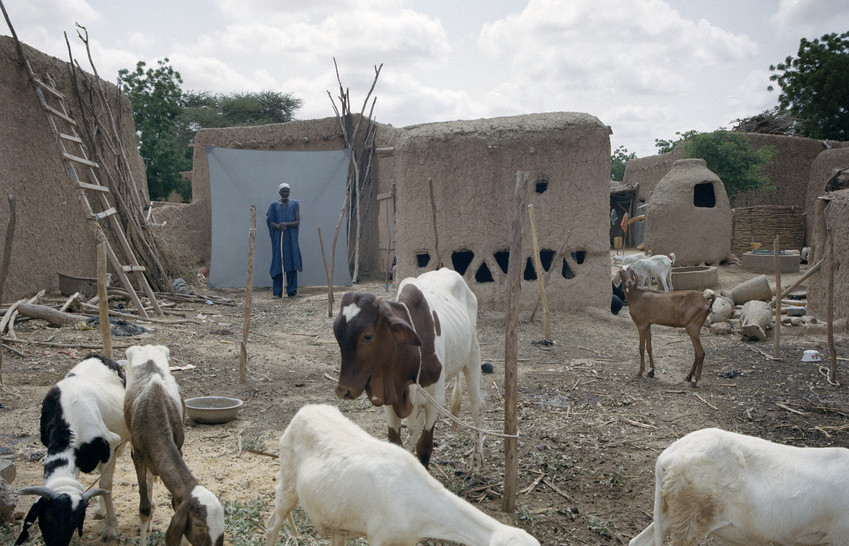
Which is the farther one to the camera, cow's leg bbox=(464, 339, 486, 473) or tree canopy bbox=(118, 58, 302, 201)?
tree canopy bbox=(118, 58, 302, 201)

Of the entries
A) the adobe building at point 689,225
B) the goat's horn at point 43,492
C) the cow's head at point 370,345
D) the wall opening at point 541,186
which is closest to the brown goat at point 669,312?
the wall opening at point 541,186

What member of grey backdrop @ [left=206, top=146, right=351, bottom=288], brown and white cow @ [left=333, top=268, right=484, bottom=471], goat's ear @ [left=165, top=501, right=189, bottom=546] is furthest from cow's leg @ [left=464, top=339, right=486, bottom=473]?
grey backdrop @ [left=206, top=146, right=351, bottom=288]

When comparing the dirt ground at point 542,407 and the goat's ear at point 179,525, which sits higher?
the goat's ear at point 179,525

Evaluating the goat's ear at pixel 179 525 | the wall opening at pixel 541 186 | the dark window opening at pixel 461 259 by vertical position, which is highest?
the wall opening at pixel 541 186

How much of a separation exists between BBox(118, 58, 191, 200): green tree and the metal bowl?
1886cm

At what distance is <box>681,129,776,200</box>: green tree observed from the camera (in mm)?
19281

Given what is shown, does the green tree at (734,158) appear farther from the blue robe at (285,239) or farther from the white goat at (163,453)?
the white goat at (163,453)

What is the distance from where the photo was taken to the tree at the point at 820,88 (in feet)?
72.6

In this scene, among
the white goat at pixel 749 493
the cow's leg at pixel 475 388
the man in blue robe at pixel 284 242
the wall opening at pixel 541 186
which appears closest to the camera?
the white goat at pixel 749 493

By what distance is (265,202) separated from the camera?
49.4 ft

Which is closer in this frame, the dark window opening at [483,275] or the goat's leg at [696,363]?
the goat's leg at [696,363]

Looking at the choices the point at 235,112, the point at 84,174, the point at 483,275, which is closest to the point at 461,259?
the point at 483,275

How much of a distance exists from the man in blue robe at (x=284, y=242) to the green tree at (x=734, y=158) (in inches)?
531

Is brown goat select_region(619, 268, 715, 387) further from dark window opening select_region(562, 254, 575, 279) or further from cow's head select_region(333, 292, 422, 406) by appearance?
cow's head select_region(333, 292, 422, 406)
